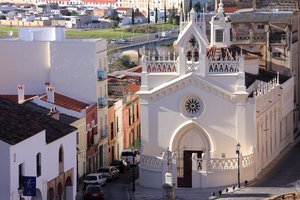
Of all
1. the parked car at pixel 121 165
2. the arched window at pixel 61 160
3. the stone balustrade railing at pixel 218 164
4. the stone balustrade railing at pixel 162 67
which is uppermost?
the stone balustrade railing at pixel 162 67

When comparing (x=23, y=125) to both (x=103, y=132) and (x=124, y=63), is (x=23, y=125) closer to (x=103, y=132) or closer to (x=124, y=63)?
(x=103, y=132)

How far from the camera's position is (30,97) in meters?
77.9

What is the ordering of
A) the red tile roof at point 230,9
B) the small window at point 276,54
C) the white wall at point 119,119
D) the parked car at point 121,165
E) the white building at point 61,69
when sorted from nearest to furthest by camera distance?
1. the parked car at point 121,165
2. the white building at point 61,69
3. the white wall at point 119,119
4. the small window at point 276,54
5. the red tile roof at point 230,9

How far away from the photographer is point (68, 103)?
7631 cm

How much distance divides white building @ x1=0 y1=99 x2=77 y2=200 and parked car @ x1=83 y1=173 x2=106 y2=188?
421 cm

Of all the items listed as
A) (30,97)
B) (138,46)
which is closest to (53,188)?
(30,97)

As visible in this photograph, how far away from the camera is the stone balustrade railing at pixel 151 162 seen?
70.9 m

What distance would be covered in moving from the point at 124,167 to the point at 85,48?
22.5 ft

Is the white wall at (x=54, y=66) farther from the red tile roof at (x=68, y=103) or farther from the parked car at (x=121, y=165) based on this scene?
the parked car at (x=121, y=165)

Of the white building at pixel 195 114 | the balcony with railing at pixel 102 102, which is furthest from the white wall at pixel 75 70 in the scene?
the white building at pixel 195 114

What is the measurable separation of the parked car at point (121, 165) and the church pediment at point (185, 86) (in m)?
6.49

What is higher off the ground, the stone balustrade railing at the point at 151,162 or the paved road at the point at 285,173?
the stone balustrade railing at the point at 151,162

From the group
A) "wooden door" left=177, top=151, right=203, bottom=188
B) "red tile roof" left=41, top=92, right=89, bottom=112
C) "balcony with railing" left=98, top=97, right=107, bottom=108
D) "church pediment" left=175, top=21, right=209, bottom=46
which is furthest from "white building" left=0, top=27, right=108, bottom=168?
"church pediment" left=175, top=21, right=209, bottom=46

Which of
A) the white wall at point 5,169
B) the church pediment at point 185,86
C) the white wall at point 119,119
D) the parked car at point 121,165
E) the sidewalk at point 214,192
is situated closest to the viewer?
the white wall at point 5,169
